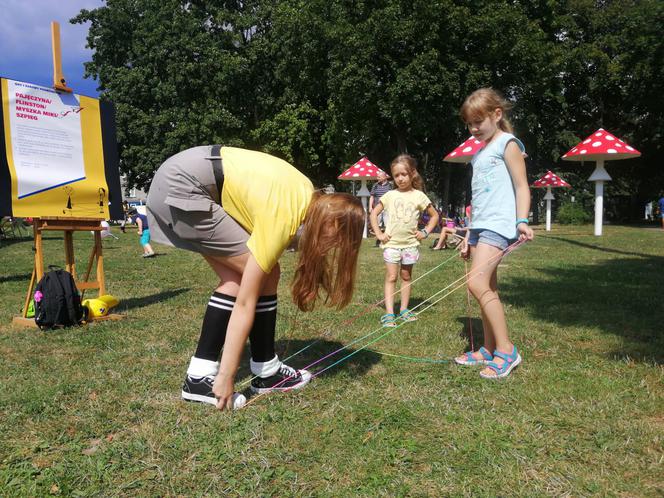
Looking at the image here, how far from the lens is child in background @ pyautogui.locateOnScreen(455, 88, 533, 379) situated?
10.8 ft

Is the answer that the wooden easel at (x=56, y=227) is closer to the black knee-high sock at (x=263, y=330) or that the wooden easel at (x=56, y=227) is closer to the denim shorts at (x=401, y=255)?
the black knee-high sock at (x=263, y=330)

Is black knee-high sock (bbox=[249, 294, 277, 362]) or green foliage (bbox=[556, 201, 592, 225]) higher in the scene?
black knee-high sock (bbox=[249, 294, 277, 362])

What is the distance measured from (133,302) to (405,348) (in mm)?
3640

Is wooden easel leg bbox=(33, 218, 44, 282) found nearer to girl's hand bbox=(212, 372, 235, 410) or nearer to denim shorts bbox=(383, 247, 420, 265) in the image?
girl's hand bbox=(212, 372, 235, 410)

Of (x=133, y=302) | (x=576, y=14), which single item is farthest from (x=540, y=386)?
(x=576, y=14)

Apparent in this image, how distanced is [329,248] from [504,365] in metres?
1.54

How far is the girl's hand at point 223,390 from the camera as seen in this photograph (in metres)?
2.65

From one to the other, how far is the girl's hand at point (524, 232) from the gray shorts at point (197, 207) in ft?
5.64

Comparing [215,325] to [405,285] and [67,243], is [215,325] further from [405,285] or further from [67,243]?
[67,243]

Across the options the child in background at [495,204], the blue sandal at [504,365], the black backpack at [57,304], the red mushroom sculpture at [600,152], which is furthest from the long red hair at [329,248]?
the red mushroom sculpture at [600,152]

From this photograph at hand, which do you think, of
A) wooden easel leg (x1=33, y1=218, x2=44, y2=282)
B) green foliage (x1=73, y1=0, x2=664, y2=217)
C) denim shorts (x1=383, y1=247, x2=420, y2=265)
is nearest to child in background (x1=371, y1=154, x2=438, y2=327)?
denim shorts (x1=383, y1=247, x2=420, y2=265)

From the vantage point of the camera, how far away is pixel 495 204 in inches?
A: 132

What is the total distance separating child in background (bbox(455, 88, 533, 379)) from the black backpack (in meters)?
3.64

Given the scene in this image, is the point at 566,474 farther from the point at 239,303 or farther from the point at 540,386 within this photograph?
the point at 239,303
